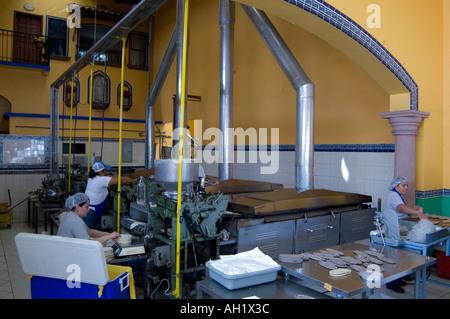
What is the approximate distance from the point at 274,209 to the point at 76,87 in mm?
8215

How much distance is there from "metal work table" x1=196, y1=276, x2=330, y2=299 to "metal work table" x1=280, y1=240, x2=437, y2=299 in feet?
0.23

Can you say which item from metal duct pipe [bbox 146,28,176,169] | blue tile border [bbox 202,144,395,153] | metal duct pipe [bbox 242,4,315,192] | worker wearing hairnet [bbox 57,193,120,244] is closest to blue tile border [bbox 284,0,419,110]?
blue tile border [bbox 202,144,395,153]

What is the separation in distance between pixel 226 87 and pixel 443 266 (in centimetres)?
408

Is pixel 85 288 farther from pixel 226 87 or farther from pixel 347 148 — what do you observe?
pixel 347 148

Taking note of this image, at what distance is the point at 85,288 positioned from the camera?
7.98 feet

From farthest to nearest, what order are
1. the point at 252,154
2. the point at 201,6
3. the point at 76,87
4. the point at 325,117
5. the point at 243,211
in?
the point at 76,87, the point at 201,6, the point at 252,154, the point at 325,117, the point at 243,211

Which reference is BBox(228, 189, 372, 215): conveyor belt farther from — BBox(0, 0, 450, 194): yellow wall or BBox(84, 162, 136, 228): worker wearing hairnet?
BBox(84, 162, 136, 228): worker wearing hairnet

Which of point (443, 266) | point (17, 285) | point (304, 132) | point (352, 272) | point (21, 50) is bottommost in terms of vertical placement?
point (17, 285)

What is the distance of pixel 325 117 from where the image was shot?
238 inches

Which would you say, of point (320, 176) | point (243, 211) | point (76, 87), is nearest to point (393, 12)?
point (320, 176)

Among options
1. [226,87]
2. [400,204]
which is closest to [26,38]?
[226,87]

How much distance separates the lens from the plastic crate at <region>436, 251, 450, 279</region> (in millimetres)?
4340

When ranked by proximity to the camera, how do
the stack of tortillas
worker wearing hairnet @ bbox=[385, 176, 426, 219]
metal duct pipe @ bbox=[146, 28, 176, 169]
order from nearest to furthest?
the stack of tortillas, worker wearing hairnet @ bbox=[385, 176, 426, 219], metal duct pipe @ bbox=[146, 28, 176, 169]

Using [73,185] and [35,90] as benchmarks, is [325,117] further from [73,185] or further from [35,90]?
[35,90]
